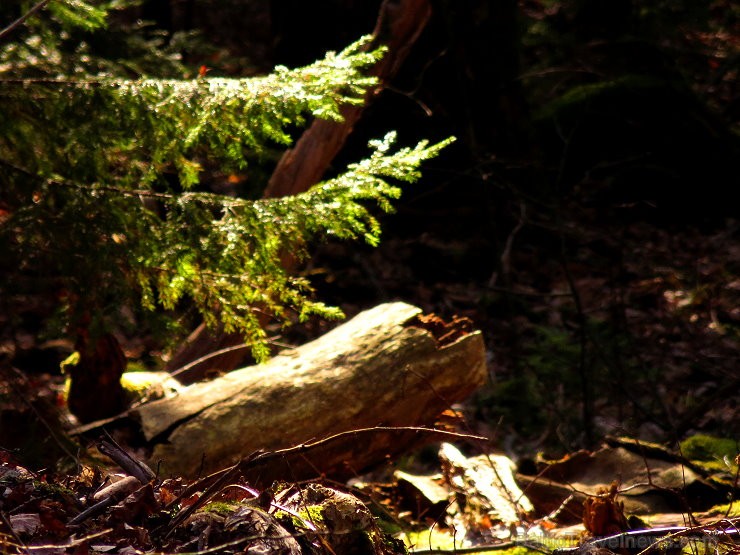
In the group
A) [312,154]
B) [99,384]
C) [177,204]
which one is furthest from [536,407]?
[177,204]

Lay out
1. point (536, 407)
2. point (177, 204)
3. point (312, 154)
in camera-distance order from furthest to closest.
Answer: point (536, 407), point (312, 154), point (177, 204)

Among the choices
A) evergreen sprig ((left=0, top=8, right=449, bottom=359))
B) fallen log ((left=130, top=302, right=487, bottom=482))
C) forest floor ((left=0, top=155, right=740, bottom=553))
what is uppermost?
evergreen sprig ((left=0, top=8, right=449, bottom=359))

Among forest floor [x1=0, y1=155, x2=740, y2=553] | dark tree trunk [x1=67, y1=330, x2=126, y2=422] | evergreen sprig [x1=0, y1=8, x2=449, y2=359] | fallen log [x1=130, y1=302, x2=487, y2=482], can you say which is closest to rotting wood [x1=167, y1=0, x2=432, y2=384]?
dark tree trunk [x1=67, y1=330, x2=126, y2=422]

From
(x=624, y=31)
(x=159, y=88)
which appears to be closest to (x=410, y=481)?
(x=159, y=88)

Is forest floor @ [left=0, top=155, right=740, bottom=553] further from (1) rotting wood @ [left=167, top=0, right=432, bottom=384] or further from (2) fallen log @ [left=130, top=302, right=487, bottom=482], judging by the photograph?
(1) rotting wood @ [left=167, top=0, right=432, bottom=384]

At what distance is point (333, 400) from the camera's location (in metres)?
4.34

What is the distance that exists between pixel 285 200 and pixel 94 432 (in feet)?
6.20

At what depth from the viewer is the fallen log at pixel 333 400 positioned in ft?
13.7

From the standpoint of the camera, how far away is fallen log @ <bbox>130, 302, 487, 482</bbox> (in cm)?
419

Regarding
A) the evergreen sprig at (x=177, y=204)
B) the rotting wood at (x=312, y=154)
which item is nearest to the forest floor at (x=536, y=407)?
the evergreen sprig at (x=177, y=204)

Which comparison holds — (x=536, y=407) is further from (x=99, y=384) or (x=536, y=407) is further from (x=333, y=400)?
(x=99, y=384)

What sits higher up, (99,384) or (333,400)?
(99,384)

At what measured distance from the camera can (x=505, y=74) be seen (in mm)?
9969

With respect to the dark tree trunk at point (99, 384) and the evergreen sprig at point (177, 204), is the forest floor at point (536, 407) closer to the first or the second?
the dark tree trunk at point (99, 384)
